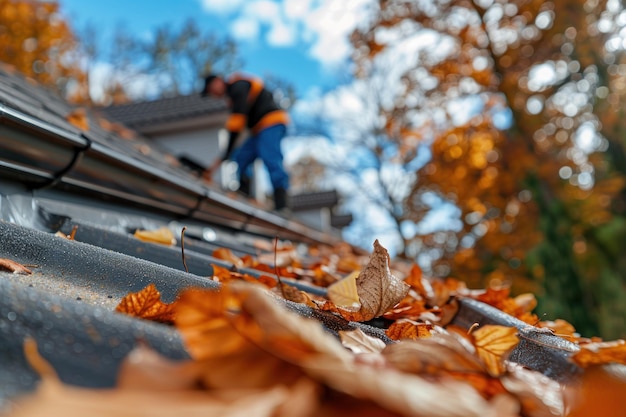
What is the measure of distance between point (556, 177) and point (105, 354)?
1043cm

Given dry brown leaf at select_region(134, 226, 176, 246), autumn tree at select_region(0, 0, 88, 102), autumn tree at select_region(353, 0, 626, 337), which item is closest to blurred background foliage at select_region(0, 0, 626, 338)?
autumn tree at select_region(353, 0, 626, 337)

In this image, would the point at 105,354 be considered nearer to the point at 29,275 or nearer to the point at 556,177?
the point at 29,275

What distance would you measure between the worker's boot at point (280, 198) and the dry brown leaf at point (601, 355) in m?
7.13

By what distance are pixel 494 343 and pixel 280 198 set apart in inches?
286

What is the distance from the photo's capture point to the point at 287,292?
4.07 feet

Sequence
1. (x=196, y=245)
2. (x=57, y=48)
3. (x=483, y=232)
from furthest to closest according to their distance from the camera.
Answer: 1. (x=57, y=48)
2. (x=483, y=232)
3. (x=196, y=245)

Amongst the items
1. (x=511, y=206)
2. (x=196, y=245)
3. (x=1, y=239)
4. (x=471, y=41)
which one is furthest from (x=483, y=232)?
(x=1, y=239)

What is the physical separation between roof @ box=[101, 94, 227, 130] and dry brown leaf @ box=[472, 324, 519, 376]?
360 inches

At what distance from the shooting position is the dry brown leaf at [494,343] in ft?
2.63

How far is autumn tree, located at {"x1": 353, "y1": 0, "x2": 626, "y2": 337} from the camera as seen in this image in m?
9.03

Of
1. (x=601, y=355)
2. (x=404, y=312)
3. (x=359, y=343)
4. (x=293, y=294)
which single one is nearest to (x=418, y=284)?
(x=404, y=312)

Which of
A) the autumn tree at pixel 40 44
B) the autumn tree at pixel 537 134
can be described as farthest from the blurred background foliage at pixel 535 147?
the autumn tree at pixel 40 44

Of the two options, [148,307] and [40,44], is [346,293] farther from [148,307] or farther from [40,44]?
[40,44]

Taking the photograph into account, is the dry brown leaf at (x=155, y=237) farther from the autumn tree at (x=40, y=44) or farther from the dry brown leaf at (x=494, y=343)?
the autumn tree at (x=40, y=44)
